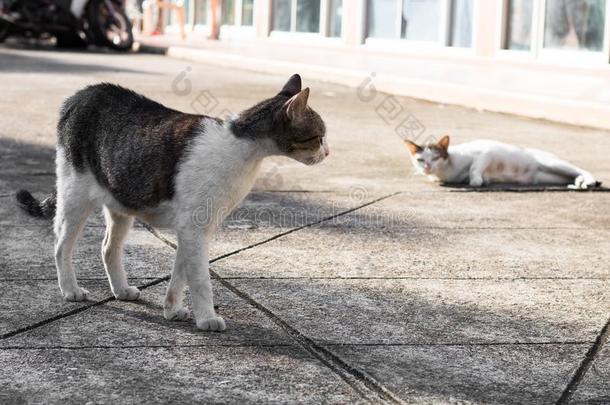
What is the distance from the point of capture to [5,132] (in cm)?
1020

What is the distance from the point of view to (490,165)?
7996mm

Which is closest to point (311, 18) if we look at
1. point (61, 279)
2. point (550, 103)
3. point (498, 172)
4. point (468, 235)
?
point (550, 103)

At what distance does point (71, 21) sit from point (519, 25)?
39.0 ft

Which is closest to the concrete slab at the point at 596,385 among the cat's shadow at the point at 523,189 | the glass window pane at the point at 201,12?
the cat's shadow at the point at 523,189

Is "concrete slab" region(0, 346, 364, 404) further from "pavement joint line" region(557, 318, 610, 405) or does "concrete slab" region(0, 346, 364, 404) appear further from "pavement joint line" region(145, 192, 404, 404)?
"pavement joint line" region(557, 318, 610, 405)

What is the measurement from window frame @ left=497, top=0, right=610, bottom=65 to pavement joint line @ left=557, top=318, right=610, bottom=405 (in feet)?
34.5

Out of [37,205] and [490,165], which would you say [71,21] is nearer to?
[490,165]

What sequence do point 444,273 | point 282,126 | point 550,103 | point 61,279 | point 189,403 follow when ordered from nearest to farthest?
point 189,403, point 282,126, point 61,279, point 444,273, point 550,103

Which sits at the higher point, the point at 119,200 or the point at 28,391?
the point at 119,200

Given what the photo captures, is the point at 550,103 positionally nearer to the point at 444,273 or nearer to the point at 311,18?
the point at 444,273

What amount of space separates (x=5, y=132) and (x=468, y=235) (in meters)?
5.46

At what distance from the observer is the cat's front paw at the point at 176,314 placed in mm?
4457

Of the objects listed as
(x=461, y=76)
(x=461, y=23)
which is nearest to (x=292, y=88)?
(x=461, y=76)

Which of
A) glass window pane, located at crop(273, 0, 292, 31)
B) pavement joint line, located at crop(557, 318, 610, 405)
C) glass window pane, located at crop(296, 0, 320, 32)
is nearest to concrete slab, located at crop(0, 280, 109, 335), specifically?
pavement joint line, located at crop(557, 318, 610, 405)
